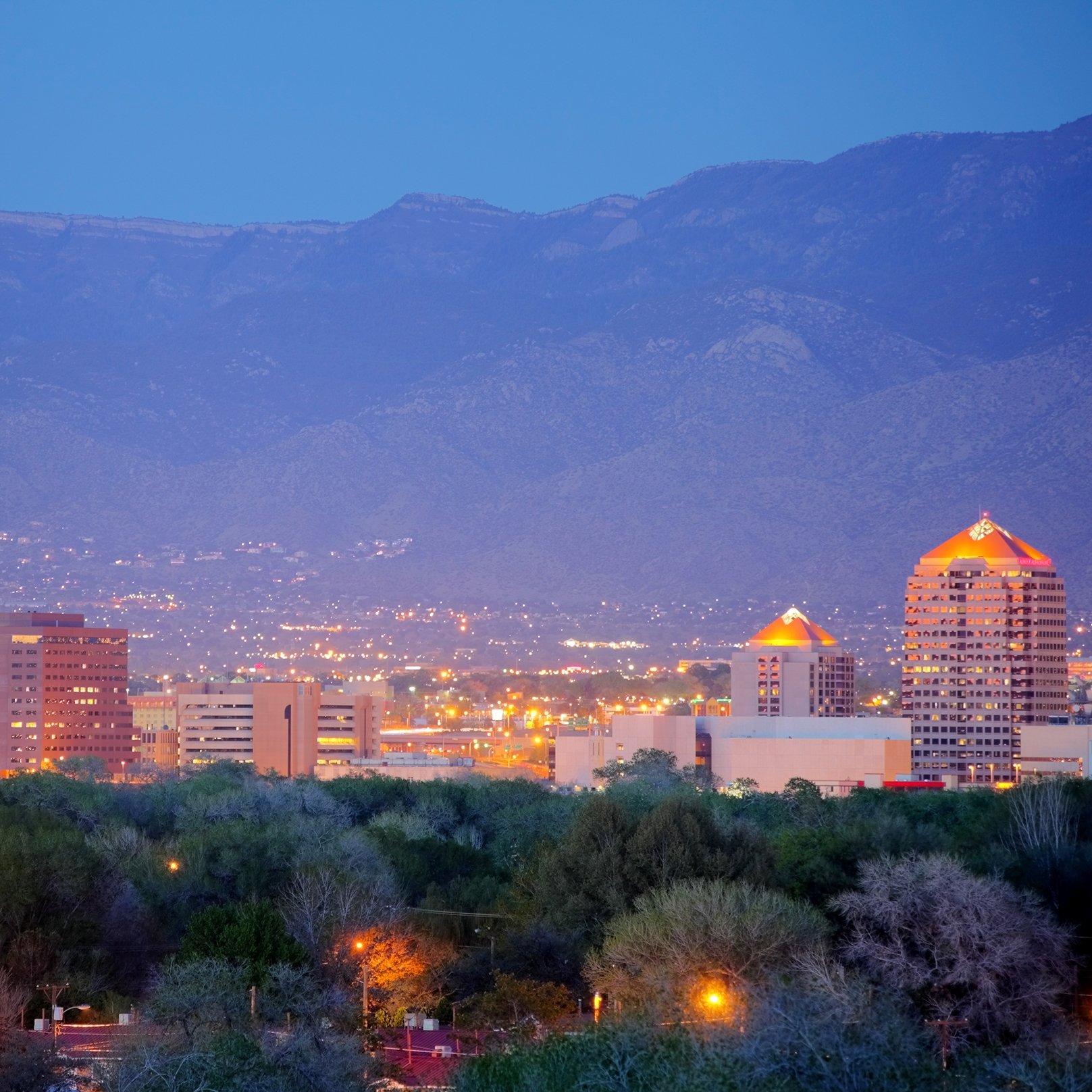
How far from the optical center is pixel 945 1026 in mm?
40625

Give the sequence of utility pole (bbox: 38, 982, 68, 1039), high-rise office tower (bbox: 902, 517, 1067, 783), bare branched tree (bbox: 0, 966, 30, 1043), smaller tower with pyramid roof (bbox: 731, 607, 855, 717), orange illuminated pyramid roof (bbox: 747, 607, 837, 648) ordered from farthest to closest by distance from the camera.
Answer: orange illuminated pyramid roof (bbox: 747, 607, 837, 648)
smaller tower with pyramid roof (bbox: 731, 607, 855, 717)
high-rise office tower (bbox: 902, 517, 1067, 783)
utility pole (bbox: 38, 982, 68, 1039)
bare branched tree (bbox: 0, 966, 30, 1043)

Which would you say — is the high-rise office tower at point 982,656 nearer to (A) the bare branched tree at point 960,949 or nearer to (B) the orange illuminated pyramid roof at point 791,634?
(B) the orange illuminated pyramid roof at point 791,634

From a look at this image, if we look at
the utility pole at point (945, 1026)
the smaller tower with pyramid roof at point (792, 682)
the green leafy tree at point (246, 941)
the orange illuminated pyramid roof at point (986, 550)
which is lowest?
the utility pole at point (945, 1026)

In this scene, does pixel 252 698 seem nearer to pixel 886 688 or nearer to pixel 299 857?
pixel 886 688

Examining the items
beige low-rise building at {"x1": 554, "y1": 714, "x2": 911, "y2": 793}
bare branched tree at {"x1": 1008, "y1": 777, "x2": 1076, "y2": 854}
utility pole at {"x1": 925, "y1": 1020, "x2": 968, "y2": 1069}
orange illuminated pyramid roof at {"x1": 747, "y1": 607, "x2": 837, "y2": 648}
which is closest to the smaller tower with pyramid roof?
orange illuminated pyramid roof at {"x1": 747, "y1": 607, "x2": 837, "y2": 648}

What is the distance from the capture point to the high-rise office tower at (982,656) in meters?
132

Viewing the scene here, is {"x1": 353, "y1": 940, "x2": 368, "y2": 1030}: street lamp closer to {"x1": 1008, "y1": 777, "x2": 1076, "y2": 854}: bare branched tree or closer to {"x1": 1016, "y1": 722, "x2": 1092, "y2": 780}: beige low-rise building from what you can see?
{"x1": 1008, "y1": 777, "x2": 1076, "y2": 854}: bare branched tree

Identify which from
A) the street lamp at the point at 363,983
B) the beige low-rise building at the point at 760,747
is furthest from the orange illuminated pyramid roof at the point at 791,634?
the street lamp at the point at 363,983

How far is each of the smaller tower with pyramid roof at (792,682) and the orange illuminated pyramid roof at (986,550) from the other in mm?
19369

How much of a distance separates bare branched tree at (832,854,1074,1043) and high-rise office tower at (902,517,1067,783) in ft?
276

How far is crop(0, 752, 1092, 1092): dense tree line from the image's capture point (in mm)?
31328

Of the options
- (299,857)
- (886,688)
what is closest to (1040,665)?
(886,688)

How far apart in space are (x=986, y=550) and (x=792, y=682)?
75.2ft

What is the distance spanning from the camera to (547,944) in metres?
49.7
